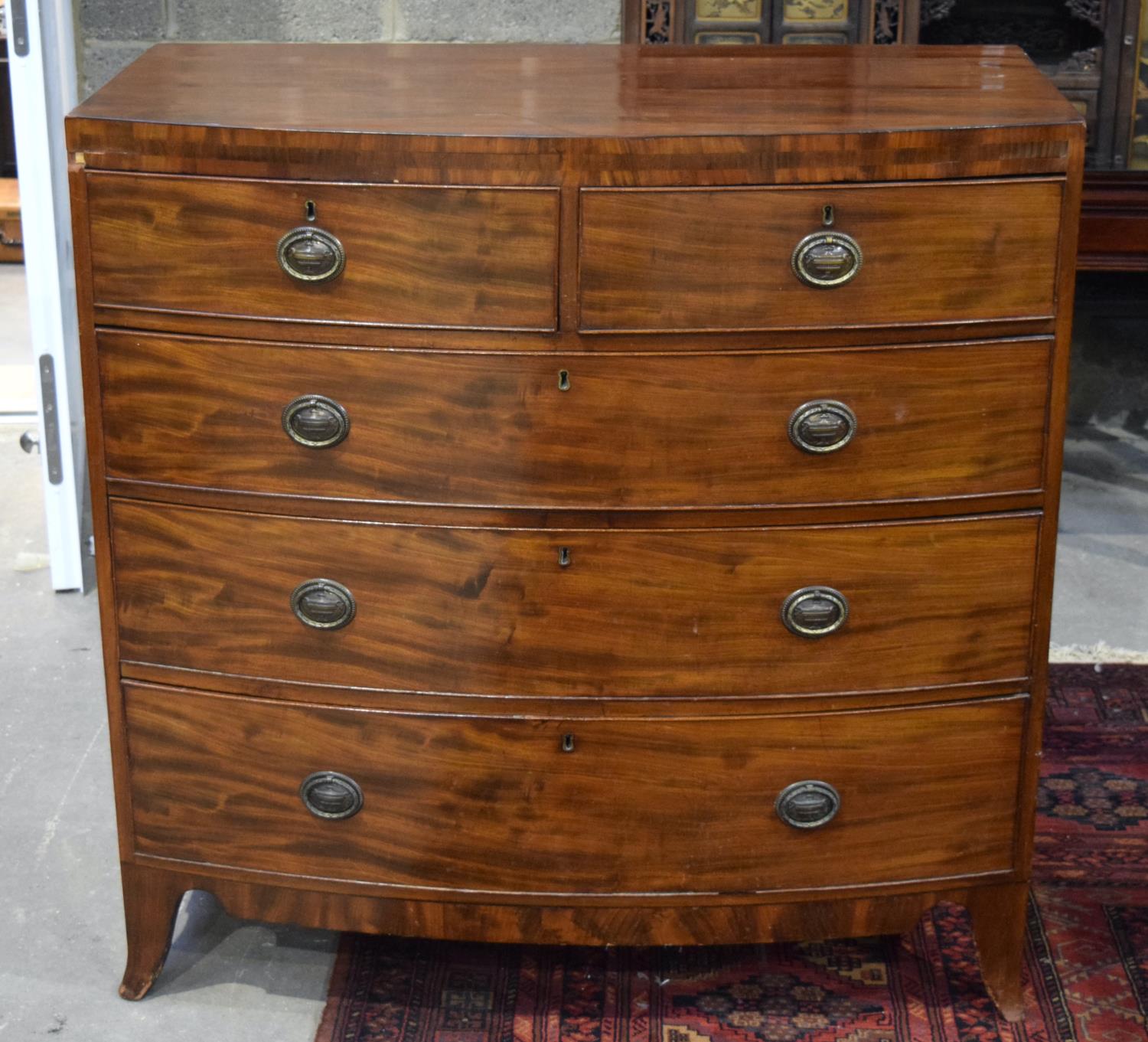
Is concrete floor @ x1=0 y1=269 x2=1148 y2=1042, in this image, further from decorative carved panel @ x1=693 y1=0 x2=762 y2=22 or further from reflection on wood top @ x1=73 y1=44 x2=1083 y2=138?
decorative carved panel @ x1=693 y1=0 x2=762 y2=22

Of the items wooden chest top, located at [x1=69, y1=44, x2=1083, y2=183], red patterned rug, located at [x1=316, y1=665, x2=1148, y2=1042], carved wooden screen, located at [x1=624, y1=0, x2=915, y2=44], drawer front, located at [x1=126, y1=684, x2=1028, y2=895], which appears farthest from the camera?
carved wooden screen, located at [x1=624, y1=0, x2=915, y2=44]

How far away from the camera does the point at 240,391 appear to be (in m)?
1.94

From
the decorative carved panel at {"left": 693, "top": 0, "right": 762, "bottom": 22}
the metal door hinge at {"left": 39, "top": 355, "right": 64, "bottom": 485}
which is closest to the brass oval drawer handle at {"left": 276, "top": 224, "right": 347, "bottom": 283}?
the metal door hinge at {"left": 39, "top": 355, "right": 64, "bottom": 485}

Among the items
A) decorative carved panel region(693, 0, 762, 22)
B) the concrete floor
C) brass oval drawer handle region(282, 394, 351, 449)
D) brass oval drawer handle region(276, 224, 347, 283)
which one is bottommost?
the concrete floor

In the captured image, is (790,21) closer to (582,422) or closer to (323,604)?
(582,422)

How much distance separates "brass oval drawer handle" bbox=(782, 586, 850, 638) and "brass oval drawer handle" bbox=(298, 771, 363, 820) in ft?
1.87

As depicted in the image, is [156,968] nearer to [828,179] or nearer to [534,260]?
[534,260]

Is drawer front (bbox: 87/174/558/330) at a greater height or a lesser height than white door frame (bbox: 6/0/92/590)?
greater

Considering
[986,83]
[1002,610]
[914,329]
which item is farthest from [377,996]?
[986,83]

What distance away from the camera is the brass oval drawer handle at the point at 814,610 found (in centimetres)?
200

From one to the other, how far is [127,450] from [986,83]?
1.12 meters

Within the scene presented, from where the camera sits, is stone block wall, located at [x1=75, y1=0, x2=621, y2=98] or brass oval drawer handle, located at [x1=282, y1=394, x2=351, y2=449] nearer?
brass oval drawer handle, located at [x1=282, y1=394, x2=351, y2=449]

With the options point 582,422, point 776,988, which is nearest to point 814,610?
A: point 582,422

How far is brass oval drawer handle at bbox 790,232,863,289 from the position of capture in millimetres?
1845
